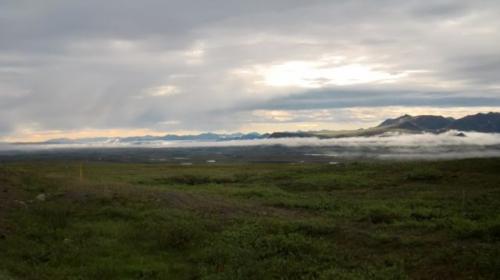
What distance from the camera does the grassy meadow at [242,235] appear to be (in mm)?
14758

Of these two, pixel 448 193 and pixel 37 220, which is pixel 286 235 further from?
pixel 448 193

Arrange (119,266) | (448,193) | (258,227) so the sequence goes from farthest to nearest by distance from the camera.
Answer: (448,193), (258,227), (119,266)

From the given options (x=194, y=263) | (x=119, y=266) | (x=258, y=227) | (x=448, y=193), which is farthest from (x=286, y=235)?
(x=448, y=193)

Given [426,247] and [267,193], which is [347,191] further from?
[426,247]

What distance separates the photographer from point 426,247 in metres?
16.9

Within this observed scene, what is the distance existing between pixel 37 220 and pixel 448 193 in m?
24.0

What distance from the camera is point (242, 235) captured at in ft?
61.4

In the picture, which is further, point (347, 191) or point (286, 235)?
point (347, 191)

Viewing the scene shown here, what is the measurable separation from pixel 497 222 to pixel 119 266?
551 inches

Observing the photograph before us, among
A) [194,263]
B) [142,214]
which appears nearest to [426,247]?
[194,263]

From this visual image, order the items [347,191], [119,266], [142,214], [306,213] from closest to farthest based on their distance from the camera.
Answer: [119,266]
[142,214]
[306,213]
[347,191]

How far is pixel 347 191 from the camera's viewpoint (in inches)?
1417

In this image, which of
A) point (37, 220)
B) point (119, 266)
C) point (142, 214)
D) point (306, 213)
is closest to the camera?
point (119, 266)

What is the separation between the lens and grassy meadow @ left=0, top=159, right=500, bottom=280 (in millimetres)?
14758
